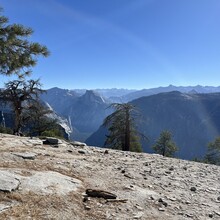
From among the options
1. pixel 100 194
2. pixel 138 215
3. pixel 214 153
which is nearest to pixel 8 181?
pixel 100 194

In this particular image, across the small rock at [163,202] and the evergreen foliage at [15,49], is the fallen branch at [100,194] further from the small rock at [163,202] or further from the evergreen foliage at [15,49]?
the evergreen foliage at [15,49]

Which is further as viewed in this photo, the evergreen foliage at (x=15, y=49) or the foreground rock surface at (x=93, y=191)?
the evergreen foliage at (x=15, y=49)

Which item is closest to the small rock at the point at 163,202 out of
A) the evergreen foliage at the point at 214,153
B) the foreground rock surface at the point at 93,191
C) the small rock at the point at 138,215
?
the foreground rock surface at the point at 93,191

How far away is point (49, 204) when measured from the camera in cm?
871

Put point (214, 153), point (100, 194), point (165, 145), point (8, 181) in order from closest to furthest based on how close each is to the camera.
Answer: point (8, 181)
point (100, 194)
point (165, 145)
point (214, 153)

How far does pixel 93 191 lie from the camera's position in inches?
392

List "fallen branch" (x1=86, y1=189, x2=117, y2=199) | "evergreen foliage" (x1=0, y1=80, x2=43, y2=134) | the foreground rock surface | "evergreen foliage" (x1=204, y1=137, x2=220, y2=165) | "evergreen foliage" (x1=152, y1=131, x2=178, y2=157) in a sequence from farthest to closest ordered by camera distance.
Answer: "evergreen foliage" (x1=152, y1=131, x2=178, y2=157) < "evergreen foliage" (x1=204, y1=137, x2=220, y2=165) < "evergreen foliage" (x1=0, y1=80, x2=43, y2=134) < "fallen branch" (x1=86, y1=189, x2=117, y2=199) < the foreground rock surface

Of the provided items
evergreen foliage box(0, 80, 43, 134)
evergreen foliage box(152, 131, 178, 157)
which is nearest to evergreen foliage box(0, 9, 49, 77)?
evergreen foliage box(0, 80, 43, 134)

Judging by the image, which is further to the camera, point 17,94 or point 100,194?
point 17,94

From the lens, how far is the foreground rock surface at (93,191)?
8617 millimetres

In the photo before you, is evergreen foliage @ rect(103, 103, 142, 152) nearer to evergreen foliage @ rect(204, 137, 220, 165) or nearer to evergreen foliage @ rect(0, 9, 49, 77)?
evergreen foliage @ rect(0, 9, 49, 77)

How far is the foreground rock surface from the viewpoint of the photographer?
28.3ft

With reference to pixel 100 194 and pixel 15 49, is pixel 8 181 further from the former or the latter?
pixel 15 49

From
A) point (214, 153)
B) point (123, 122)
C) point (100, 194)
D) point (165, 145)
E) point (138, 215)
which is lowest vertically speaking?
point (214, 153)
